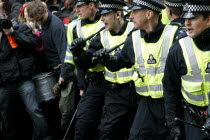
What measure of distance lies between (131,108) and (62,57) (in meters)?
1.86

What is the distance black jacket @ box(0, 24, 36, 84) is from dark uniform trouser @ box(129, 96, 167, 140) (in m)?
2.67

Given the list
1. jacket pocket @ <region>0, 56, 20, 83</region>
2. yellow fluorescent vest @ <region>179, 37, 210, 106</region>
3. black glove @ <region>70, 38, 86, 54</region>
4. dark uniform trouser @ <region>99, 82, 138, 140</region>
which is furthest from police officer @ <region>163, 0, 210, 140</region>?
jacket pocket @ <region>0, 56, 20, 83</region>

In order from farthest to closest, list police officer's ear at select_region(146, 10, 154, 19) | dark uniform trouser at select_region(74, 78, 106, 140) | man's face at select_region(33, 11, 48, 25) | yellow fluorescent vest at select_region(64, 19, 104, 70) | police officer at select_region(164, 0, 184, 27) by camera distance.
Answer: man's face at select_region(33, 11, 48, 25) → yellow fluorescent vest at select_region(64, 19, 104, 70) → dark uniform trouser at select_region(74, 78, 106, 140) → police officer at select_region(164, 0, 184, 27) → police officer's ear at select_region(146, 10, 154, 19)

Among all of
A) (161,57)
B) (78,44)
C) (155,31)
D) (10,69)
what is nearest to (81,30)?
(78,44)

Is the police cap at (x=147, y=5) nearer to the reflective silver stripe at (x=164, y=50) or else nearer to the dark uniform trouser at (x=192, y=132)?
the reflective silver stripe at (x=164, y=50)

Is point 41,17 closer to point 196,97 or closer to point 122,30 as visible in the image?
point 122,30

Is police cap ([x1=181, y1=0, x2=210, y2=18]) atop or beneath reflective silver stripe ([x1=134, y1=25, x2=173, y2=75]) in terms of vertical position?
atop

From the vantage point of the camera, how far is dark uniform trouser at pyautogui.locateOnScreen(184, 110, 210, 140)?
4632mm

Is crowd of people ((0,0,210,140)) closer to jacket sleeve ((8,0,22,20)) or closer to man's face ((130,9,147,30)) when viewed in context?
man's face ((130,9,147,30))

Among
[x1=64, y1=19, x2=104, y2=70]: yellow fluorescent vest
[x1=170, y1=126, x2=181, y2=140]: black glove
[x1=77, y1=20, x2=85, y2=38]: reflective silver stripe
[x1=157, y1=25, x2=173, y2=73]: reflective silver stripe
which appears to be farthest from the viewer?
[x1=77, y1=20, x2=85, y2=38]: reflective silver stripe

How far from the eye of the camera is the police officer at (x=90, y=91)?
672 centimetres

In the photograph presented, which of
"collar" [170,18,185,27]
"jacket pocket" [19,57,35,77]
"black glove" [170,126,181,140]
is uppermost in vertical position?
"collar" [170,18,185,27]

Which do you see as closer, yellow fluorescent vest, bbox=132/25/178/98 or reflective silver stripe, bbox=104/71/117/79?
yellow fluorescent vest, bbox=132/25/178/98

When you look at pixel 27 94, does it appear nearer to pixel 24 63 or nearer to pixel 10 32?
pixel 24 63
